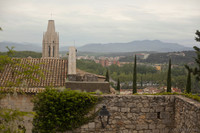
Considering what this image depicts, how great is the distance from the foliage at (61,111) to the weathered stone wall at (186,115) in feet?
7.40

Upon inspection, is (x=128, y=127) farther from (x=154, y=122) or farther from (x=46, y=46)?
(x=46, y=46)

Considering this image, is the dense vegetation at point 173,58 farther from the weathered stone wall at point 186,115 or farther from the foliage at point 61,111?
the foliage at point 61,111

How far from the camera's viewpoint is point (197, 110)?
5402 mm

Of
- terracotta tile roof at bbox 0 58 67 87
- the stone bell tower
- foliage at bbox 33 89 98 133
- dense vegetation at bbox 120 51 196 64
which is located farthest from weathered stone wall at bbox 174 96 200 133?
dense vegetation at bbox 120 51 196 64

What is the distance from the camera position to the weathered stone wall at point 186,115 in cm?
545

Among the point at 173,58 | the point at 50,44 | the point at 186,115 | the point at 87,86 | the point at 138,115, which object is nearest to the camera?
the point at 186,115

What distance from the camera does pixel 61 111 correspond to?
21.9ft

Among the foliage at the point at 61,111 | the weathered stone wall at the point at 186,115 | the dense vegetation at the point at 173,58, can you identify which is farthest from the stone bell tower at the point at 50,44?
the dense vegetation at the point at 173,58

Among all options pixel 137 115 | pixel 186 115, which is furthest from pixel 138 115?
pixel 186 115

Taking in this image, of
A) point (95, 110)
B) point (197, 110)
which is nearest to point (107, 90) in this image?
point (95, 110)

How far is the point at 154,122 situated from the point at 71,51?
9660 millimetres

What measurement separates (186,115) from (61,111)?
3.26 m

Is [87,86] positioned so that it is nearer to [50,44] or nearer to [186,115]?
[186,115]

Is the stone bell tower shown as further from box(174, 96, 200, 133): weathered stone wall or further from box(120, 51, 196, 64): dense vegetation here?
box(120, 51, 196, 64): dense vegetation
